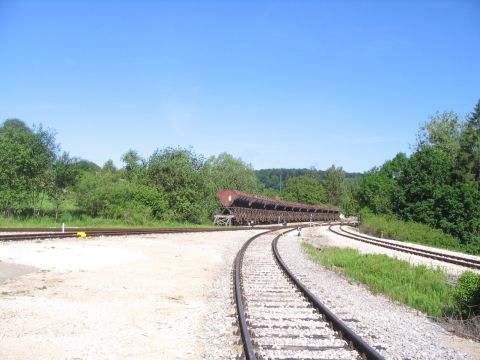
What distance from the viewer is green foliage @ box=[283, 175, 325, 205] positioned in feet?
439

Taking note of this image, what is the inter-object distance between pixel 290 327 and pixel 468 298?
422 cm

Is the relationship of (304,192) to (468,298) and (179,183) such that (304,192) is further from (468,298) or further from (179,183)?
(468,298)

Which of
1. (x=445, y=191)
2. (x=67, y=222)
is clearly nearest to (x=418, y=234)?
(x=445, y=191)

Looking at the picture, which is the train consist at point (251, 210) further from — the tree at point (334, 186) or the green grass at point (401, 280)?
the tree at point (334, 186)

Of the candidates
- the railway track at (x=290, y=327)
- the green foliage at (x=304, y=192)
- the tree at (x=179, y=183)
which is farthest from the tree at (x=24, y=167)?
the green foliage at (x=304, y=192)

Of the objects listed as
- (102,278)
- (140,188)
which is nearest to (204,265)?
(102,278)

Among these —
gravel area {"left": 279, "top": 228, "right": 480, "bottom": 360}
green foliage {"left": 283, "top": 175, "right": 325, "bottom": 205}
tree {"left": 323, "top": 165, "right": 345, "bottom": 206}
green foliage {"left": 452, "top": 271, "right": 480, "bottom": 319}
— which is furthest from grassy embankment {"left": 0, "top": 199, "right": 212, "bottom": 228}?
tree {"left": 323, "top": 165, "right": 345, "bottom": 206}

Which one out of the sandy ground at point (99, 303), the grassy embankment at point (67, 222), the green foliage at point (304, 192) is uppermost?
the green foliage at point (304, 192)

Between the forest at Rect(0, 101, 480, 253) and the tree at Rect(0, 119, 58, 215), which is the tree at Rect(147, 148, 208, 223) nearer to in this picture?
the forest at Rect(0, 101, 480, 253)

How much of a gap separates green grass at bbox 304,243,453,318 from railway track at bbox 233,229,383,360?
2.61 m

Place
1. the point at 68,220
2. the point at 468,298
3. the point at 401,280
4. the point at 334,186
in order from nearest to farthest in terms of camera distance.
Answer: the point at 468,298 → the point at 401,280 → the point at 68,220 → the point at 334,186

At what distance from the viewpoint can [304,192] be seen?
13425 centimetres

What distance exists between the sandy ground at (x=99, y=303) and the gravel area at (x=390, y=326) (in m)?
2.54

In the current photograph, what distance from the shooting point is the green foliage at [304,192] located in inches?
5266
